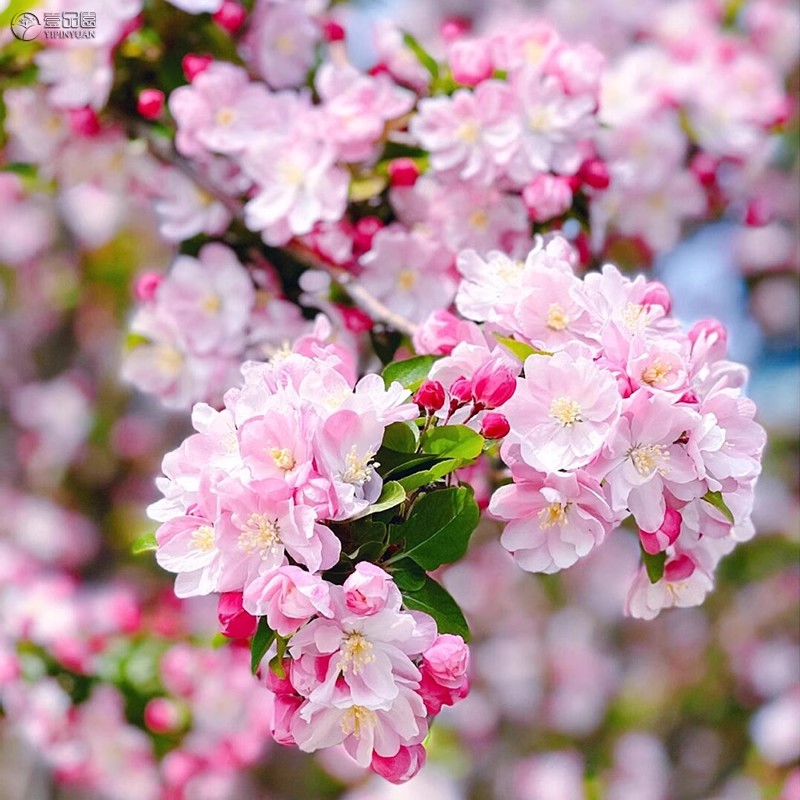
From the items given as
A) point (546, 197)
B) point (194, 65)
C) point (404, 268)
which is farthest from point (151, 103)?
point (546, 197)

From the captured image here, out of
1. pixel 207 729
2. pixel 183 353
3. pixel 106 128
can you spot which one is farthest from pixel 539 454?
pixel 207 729

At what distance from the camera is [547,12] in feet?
11.5

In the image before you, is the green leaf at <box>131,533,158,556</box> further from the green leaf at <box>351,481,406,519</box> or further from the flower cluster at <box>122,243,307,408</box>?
the flower cluster at <box>122,243,307,408</box>

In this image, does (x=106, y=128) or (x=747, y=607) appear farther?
(x=747, y=607)

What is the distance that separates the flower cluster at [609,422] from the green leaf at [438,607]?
9cm

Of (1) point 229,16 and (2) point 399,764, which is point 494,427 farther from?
(1) point 229,16

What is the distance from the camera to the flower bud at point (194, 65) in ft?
5.65

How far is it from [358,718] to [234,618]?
0.14 m

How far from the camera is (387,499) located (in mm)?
974

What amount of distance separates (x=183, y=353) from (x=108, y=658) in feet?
3.11

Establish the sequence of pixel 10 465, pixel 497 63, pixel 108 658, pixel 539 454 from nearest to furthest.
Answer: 1. pixel 539 454
2. pixel 497 63
3. pixel 108 658
4. pixel 10 465

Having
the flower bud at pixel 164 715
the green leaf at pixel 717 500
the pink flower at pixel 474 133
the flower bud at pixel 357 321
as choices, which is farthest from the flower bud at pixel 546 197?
the flower bud at pixel 164 715

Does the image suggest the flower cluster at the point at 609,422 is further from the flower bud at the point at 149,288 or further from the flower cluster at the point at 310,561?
the flower bud at the point at 149,288

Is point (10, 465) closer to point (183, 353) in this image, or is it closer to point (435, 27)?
point (435, 27)
